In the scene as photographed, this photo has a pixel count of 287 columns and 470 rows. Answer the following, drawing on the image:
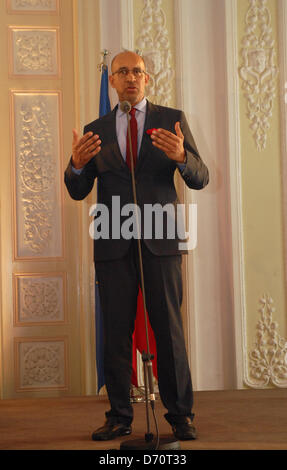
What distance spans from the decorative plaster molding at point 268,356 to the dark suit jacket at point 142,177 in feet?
6.26

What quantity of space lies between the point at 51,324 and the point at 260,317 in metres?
1.61

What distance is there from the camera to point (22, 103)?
15.1 feet

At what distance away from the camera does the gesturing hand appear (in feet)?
8.52

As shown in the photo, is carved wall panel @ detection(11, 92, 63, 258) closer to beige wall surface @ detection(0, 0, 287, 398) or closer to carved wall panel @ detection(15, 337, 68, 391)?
beige wall surface @ detection(0, 0, 287, 398)

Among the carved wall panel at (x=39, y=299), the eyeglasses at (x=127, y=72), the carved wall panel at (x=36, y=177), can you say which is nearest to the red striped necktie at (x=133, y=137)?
the eyeglasses at (x=127, y=72)

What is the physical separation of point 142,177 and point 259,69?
6.98ft

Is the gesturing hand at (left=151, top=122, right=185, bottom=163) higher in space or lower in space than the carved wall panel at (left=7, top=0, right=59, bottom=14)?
lower

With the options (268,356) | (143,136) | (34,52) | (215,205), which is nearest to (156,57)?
(34,52)

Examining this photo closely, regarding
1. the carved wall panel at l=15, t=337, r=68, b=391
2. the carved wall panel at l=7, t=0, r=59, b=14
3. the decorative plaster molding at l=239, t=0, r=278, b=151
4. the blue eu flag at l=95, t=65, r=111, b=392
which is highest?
the carved wall panel at l=7, t=0, r=59, b=14

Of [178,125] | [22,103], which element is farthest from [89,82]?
[178,125]

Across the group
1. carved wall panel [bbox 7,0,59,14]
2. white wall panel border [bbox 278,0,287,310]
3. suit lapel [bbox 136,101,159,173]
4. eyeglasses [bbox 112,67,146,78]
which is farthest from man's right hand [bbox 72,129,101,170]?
carved wall panel [bbox 7,0,59,14]

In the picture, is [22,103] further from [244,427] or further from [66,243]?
[244,427]

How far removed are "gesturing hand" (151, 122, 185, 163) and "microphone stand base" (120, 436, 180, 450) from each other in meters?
1.25

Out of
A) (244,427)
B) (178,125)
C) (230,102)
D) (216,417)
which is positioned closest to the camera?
(178,125)
